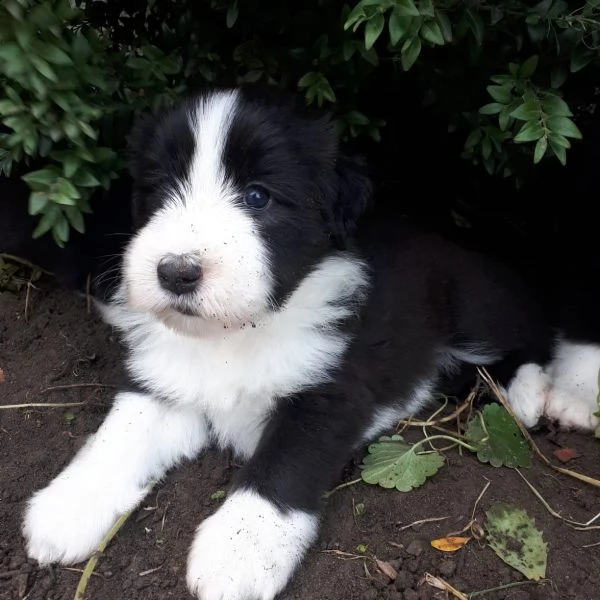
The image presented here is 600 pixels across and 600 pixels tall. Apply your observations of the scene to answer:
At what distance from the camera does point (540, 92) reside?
263cm

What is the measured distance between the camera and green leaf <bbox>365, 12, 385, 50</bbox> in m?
2.22

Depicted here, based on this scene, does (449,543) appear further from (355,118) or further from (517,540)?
(355,118)

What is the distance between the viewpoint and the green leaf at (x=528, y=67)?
8.49 ft

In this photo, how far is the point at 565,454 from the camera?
2887mm

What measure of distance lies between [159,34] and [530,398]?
234 cm

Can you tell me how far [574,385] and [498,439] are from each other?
0.62m

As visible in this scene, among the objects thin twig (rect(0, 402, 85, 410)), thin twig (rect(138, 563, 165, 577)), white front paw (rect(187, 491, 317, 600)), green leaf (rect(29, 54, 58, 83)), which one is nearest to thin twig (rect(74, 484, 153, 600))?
thin twig (rect(138, 563, 165, 577))

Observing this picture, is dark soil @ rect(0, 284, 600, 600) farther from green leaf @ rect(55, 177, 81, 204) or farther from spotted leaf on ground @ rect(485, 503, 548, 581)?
green leaf @ rect(55, 177, 81, 204)

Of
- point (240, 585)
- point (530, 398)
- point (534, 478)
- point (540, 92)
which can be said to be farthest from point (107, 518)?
point (540, 92)

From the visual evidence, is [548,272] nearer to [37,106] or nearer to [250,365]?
[250,365]

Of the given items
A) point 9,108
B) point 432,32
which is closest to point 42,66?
point 9,108

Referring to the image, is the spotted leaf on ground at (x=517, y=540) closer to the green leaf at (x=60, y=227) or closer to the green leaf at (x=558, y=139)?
the green leaf at (x=558, y=139)

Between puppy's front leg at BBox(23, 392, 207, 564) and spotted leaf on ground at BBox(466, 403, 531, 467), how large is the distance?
1.07m

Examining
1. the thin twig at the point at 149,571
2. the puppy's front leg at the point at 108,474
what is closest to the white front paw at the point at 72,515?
the puppy's front leg at the point at 108,474
